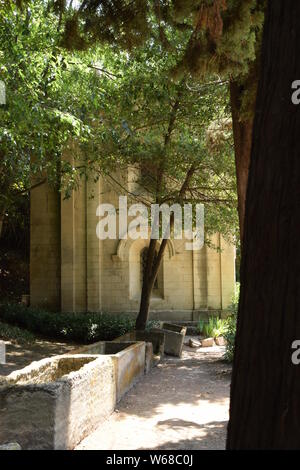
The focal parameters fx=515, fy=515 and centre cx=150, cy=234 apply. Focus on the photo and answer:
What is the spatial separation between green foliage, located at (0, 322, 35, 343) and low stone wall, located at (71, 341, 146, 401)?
583 cm

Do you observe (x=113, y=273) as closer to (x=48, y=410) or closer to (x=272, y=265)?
(x=48, y=410)

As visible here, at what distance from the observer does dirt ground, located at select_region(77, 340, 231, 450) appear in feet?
19.6

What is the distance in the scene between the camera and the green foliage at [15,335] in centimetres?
1541

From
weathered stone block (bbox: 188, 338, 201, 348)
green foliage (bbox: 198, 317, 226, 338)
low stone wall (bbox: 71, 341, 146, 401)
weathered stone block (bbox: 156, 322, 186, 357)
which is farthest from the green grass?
low stone wall (bbox: 71, 341, 146, 401)

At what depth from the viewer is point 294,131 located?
8.56ft

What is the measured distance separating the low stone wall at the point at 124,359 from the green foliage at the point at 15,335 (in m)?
5.83

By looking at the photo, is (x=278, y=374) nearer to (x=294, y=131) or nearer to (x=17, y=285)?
(x=294, y=131)

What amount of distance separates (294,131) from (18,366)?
1048cm

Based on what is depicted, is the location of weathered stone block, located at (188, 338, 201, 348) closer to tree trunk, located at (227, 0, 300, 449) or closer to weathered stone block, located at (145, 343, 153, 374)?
weathered stone block, located at (145, 343, 153, 374)

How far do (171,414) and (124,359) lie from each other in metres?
1.43

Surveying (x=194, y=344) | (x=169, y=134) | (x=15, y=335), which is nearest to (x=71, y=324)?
(x=15, y=335)

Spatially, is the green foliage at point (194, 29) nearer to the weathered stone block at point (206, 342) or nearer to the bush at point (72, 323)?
the weathered stone block at point (206, 342)

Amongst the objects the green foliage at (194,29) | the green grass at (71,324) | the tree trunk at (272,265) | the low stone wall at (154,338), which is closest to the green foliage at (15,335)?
the green grass at (71,324)

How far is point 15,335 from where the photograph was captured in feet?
51.8
